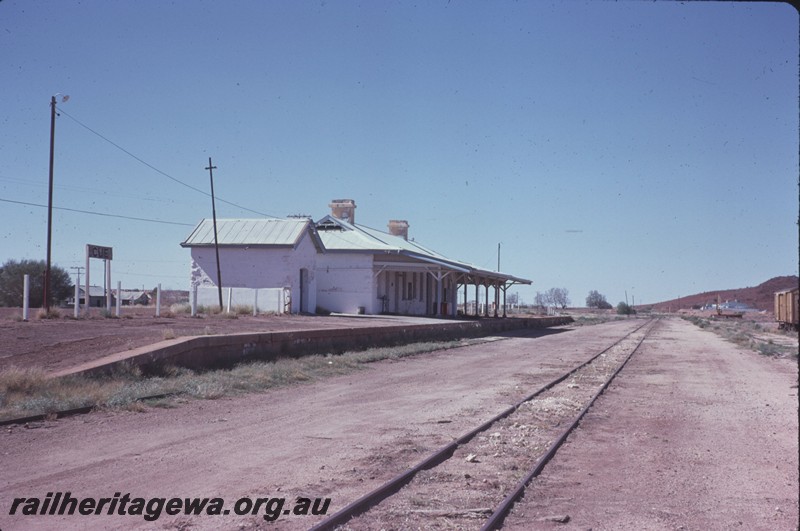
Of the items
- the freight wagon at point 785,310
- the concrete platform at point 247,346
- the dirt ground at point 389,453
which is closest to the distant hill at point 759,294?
the freight wagon at point 785,310

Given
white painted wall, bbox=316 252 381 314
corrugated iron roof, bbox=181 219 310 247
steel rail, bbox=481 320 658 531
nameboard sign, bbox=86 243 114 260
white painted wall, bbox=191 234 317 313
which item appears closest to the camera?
steel rail, bbox=481 320 658 531

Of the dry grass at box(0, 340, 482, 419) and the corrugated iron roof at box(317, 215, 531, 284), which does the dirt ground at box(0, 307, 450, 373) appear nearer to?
the dry grass at box(0, 340, 482, 419)

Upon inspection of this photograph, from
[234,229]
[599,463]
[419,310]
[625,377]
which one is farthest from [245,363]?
[419,310]

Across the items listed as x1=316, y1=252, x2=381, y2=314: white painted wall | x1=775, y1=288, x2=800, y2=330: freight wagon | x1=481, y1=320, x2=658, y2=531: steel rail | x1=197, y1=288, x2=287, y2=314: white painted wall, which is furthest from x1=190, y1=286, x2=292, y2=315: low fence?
x1=775, y1=288, x2=800, y2=330: freight wagon

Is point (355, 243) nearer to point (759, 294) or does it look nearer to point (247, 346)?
point (247, 346)

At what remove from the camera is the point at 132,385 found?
12.0 meters

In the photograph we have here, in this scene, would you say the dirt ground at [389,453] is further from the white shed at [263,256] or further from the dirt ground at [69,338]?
the white shed at [263,256]

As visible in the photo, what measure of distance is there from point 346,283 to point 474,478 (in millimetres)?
33195

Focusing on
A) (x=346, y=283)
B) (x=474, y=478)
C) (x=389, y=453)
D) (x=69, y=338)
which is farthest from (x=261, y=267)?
(x=474, y=478)

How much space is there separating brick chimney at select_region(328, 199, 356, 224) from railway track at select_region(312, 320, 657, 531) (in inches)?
1506

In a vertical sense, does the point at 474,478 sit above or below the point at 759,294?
below

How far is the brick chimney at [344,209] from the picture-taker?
49.9 metres

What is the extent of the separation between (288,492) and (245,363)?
1003 centimetres

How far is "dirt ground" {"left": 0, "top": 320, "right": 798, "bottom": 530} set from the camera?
631 cm
